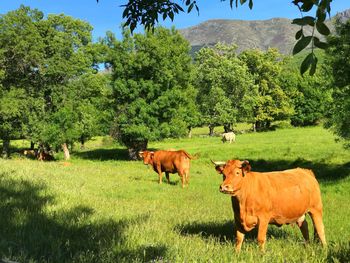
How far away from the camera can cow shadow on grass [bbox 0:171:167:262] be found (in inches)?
198

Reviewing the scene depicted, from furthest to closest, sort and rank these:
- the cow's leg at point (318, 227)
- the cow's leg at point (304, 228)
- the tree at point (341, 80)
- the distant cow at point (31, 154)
→ the distant cow at point (31, 154) → the tree at point (341, 80) → the cow's leg at point (304, 228) → the cow's leg at point (318, 227)

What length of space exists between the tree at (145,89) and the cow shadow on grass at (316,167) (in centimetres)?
984

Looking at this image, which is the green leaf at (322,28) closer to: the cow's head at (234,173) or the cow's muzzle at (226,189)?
the cow's muzzle at (226,189)

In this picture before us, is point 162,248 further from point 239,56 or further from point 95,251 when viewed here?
point 239,56

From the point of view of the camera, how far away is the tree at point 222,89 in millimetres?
64438

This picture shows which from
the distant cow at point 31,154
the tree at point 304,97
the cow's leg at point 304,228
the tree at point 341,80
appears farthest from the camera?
the tree at point 304,97

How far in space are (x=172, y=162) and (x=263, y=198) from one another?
13.2 m

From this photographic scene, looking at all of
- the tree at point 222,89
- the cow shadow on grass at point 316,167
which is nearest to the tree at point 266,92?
the tree at point 222,89

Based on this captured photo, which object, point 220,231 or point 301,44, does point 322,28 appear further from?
point 220,231

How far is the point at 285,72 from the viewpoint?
263 ft

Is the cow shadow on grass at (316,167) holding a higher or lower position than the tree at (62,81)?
lower

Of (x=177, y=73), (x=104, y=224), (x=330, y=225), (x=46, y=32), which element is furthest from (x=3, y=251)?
(x=46, y=32)

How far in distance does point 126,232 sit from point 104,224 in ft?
2.93

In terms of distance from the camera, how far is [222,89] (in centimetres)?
6719
